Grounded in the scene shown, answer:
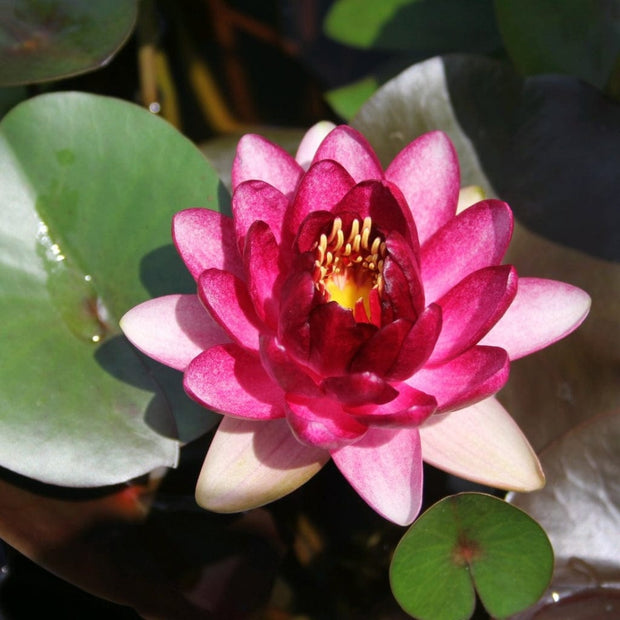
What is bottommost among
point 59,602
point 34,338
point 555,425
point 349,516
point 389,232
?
point 349,516

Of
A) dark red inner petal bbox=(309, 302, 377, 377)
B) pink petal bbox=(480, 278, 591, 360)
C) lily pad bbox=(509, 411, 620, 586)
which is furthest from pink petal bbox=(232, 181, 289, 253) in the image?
lily pad bbox=(509, 411, 620, 586)

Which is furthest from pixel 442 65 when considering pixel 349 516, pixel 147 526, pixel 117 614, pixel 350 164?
pixel 117 614

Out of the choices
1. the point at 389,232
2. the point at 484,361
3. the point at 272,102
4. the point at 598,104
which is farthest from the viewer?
the point at 272,102

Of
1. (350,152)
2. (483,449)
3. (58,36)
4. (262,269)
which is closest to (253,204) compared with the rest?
(262,269)

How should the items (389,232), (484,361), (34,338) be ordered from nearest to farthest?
(484,361), (389,232), (34,338)

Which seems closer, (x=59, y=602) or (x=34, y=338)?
(x=34, y=338)

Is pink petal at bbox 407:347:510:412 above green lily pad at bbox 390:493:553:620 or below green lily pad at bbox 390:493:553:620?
above

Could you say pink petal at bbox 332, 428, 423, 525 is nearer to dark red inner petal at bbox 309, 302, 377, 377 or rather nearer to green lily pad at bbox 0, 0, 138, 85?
dark red inner petal at bbox 309, 302, 377, 377

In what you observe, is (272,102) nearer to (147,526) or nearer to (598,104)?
(598,104)
